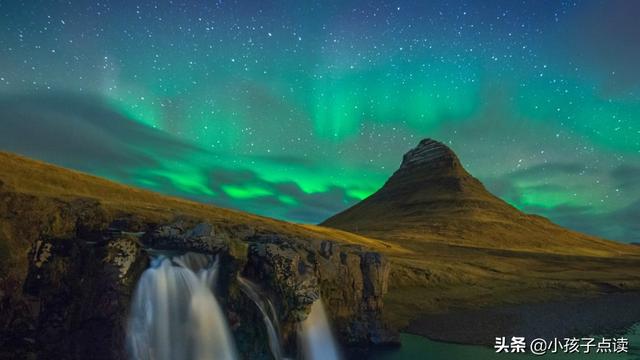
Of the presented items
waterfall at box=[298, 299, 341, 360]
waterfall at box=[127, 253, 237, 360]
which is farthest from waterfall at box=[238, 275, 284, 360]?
waterfall at box=[298, 299, 341, 360]

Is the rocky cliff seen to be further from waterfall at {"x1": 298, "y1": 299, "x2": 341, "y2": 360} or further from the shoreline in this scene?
the shoreline

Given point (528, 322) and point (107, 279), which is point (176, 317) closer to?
point (107, 279)

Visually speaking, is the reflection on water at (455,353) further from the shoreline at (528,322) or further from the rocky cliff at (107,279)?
the rocky cliff at (107,279)

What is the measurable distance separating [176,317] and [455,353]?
24.3m

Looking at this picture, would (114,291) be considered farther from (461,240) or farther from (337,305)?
(461,240)

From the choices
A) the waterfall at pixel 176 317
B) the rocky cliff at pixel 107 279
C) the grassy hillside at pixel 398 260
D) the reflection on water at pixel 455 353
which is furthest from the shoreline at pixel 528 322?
the waterfall at pixel 176 317

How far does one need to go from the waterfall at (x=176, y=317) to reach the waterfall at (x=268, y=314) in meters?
2.49

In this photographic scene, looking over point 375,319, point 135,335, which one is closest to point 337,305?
point 375,319

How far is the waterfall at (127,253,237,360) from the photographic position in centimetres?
2838

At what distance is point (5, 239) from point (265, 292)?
55.8 ft

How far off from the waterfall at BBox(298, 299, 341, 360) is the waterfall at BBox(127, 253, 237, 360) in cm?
667

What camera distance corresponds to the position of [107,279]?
28031 millimetres

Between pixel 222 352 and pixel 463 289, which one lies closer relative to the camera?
pixel 222 352

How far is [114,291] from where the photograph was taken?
27.8 meters
